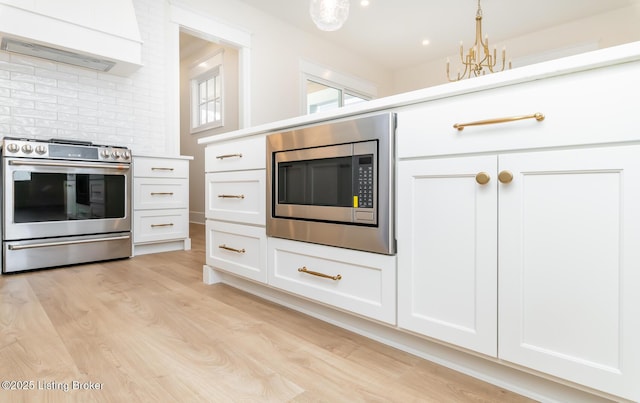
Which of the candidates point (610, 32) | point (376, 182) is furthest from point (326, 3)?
point (610, 32)

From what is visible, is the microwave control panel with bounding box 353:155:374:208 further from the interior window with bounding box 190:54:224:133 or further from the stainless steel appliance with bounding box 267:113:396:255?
the interior window with bounding box 190:54:224:133

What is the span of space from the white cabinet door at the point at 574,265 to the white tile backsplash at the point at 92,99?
324 centimetres

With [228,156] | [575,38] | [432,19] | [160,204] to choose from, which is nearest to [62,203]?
[160,204]

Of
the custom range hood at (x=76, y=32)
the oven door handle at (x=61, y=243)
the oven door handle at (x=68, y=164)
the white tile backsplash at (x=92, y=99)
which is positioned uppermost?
the custom range hood at (x=76, y=32)

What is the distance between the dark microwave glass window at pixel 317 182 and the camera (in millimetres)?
1223

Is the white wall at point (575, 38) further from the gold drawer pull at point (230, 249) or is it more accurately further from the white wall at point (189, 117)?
the gold drawer pull at point (230, 249)

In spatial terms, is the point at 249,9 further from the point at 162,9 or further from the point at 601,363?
the point at 601,363

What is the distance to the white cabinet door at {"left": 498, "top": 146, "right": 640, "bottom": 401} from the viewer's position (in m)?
0.71

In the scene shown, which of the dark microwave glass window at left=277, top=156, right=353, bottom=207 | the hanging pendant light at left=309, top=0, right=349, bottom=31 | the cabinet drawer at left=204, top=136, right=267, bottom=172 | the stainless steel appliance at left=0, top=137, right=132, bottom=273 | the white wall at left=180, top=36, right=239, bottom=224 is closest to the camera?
the dark microwave glass window at left=277, top=156, right=353, bottom=207

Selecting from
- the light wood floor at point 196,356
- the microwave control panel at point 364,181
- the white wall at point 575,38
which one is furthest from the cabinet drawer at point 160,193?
the white wall at point 575,38

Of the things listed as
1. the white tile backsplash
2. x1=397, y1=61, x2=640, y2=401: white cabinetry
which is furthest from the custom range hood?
x1=397, y1=61, x2=640, y2=401: white cabinetry

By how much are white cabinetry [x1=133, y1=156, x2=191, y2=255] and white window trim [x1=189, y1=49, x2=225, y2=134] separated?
1724mm

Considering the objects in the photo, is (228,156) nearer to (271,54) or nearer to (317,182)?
(317,182)

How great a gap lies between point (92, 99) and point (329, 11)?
2175 mm
